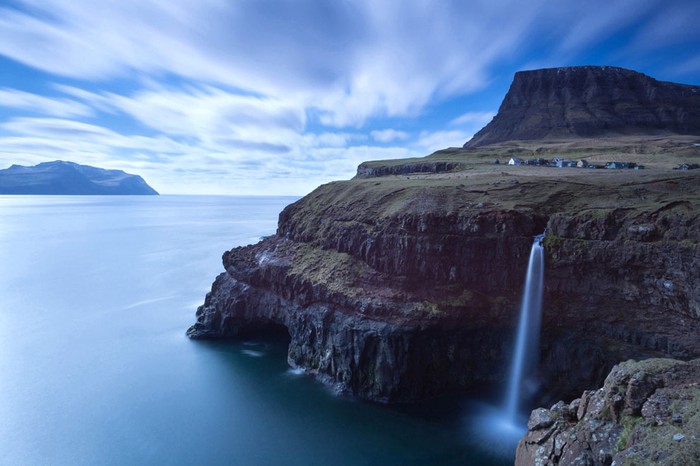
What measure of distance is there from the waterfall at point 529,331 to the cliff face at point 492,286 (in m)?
0.78

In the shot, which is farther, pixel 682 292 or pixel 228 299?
pixel 228 299

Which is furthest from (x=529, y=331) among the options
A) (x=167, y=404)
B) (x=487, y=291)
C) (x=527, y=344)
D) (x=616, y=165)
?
(x=616, y=165)

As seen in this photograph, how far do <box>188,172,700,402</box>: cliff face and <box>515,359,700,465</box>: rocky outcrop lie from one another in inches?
686

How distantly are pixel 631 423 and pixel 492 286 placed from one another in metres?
22.9

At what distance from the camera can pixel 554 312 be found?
36.4 m

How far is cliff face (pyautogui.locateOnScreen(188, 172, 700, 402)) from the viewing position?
32250mm

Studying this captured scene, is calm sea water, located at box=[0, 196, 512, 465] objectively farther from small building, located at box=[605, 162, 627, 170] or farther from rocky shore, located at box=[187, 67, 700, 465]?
small building, located at box=[605, 162, 627, 170]

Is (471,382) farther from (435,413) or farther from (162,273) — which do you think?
(162,273)

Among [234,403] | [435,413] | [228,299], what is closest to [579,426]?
[435,413]

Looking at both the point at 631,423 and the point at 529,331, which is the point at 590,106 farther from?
the point at 631,423

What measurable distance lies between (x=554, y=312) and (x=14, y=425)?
51955 mm

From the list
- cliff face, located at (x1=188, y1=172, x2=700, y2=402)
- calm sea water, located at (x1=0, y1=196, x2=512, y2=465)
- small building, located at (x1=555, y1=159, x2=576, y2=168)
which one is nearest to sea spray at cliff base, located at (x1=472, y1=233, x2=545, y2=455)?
cliff face, located at (x1=188, y1=172, x2=700, y2=402)

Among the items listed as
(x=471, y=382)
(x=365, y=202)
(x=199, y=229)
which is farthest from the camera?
(x=199, y=229)

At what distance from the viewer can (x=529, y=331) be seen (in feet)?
121
